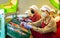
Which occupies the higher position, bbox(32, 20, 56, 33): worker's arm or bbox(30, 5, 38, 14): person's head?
bbox(30, 5, 38, 14): person's head

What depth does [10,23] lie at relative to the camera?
1.35m

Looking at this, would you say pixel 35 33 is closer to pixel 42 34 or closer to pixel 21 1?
pixel 42 34

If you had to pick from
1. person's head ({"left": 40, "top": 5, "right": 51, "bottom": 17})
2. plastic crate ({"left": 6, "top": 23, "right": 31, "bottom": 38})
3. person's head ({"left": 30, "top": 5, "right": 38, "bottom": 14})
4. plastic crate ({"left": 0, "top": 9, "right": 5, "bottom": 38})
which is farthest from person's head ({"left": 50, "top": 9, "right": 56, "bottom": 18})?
plastic crate ({"left": 0, "top": 9, "right": 5, "bottom": 38})

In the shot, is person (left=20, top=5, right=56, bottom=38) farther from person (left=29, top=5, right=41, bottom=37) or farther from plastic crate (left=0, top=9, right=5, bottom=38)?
plastic crate (left=0, top=9, right=5, bottom=38)

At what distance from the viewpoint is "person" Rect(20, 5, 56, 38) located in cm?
120

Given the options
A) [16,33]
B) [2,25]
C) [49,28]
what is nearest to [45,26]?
[49,28]

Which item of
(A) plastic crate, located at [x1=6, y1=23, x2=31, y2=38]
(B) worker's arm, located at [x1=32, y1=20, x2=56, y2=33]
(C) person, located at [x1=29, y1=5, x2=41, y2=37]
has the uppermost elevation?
(C) person, located at [x1=29, y1=5, x2=41, y2=37]

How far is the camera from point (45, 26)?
1.22m

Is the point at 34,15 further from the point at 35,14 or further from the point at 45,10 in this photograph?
the point at 45,10

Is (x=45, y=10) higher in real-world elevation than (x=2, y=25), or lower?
higher

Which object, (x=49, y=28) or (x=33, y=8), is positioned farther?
(x=33, y=8)

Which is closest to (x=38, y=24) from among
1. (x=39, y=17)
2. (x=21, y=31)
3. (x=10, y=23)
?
(x=39, y=17)

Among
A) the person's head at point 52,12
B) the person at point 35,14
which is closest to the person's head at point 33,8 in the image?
the person at point 35,14

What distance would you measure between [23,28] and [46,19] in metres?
0.23
